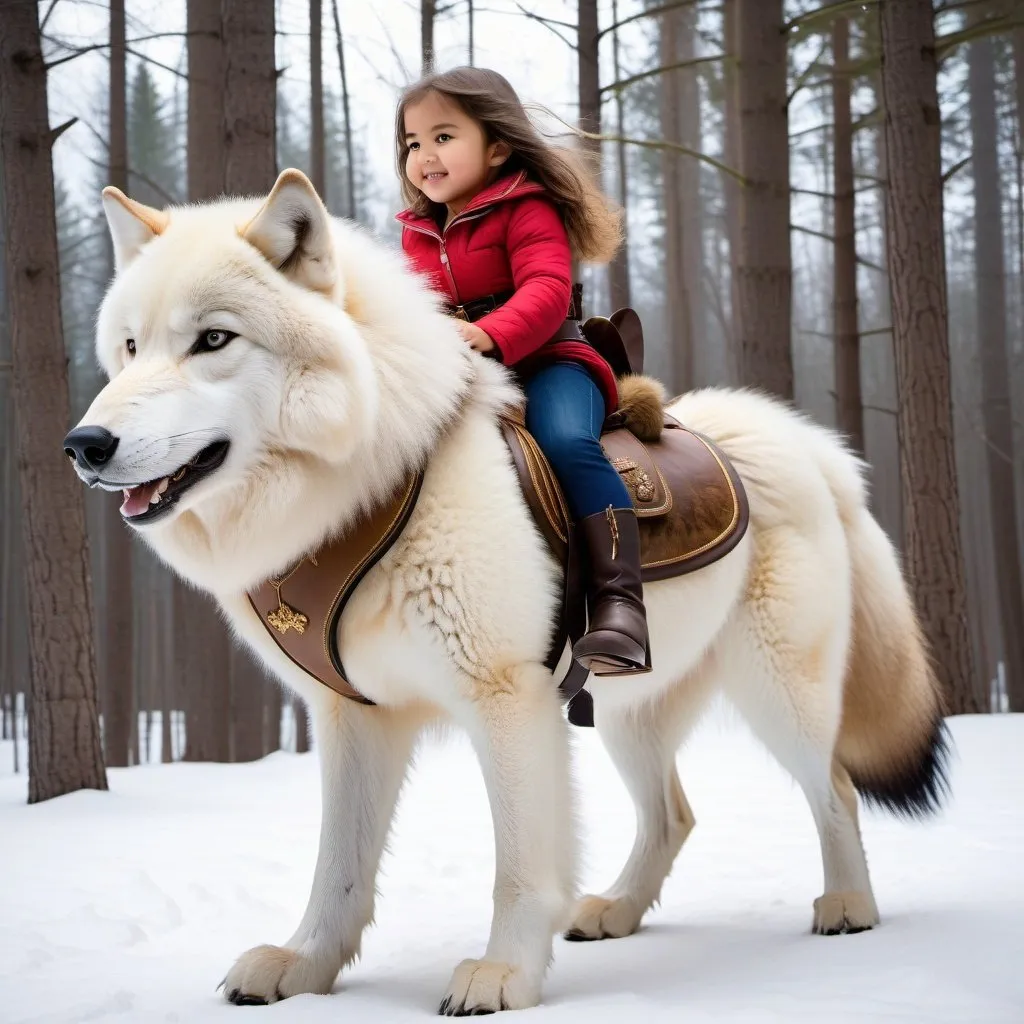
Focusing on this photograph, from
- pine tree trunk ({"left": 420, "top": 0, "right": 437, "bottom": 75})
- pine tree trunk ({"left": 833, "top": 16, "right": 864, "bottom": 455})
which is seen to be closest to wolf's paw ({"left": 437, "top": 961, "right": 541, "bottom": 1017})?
pine tree trunk ({"left": 833, "top": 16, "right": 864, "bottom": 455})

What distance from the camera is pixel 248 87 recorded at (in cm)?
627

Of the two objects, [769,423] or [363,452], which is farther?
[769,423]

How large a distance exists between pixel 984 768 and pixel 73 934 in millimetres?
4679

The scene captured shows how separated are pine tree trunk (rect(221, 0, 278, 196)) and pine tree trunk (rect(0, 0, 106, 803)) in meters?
1.06

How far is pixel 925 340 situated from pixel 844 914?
19.1 feet

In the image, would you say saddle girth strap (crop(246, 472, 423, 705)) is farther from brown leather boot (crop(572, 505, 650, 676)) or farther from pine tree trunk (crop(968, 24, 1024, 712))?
pine tree trunk (crop(968, 24, 1024, 712))

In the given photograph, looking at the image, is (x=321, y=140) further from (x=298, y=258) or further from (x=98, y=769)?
(x=298, y=258)

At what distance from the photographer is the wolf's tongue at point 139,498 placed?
6.82 ft

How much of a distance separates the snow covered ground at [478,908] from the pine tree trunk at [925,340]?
1.67m

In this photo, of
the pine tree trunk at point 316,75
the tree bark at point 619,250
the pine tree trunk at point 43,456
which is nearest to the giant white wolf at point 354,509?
the tree bark at point 619,250

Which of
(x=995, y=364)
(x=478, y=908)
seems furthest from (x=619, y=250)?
(x=995, y=364)

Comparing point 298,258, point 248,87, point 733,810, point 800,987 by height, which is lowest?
point 733,810

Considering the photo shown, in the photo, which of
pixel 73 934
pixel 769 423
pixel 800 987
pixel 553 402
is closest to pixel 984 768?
pixel 769 423

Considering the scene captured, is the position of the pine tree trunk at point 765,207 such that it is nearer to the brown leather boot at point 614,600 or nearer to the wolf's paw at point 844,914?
the wolf's paw at point 844,914
